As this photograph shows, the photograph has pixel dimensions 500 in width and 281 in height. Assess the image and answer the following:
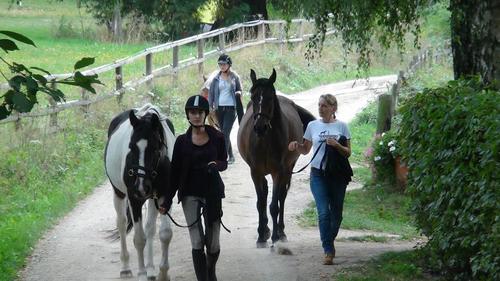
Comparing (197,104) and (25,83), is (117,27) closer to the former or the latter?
(197,104)

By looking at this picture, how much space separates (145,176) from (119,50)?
27.2 meters

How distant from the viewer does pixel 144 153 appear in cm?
936

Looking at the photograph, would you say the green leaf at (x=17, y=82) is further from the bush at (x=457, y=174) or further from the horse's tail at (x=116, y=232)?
the horse's tail at (x=116, y=232)

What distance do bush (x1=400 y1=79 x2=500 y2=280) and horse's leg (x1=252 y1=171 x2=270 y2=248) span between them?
2.48m

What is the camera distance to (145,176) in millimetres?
9273


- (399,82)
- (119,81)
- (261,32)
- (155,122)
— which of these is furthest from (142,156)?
(261,32)

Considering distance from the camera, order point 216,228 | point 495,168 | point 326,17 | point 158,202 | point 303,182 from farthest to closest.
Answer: point 303,182, point 326,17, point 158,202, point 216,228, point 495,168

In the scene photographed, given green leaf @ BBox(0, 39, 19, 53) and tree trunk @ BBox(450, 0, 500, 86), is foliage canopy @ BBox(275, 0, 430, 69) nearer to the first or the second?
tree trunk @ BBox(450, 0, 500, 86)

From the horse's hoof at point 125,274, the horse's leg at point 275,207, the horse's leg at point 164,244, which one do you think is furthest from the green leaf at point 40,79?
the horse's leg at point 275,207

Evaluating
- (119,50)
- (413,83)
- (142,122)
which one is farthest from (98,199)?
(119,50)

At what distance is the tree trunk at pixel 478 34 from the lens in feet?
33.0

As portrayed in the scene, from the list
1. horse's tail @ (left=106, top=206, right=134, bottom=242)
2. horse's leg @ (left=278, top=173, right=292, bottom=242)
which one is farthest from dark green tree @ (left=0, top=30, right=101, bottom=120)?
horse's leg @ (left=278, top=173, right=292, bottom=242)

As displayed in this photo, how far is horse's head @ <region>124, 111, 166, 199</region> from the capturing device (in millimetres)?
9297

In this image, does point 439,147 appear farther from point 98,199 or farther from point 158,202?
point 98,199
